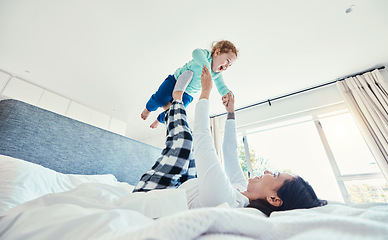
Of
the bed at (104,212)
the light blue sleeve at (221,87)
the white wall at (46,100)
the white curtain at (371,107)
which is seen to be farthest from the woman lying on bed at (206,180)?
the white wall at (46,100)

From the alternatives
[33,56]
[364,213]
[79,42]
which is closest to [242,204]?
[364,213]

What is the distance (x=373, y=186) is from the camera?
210cm

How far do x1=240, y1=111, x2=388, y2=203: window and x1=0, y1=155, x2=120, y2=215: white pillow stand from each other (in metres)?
2.90

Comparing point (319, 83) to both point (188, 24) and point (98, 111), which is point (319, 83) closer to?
point (188, 24)

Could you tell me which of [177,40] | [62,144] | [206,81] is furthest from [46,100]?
[206,81]

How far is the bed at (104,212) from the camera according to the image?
237mm

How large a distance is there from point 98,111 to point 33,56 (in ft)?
4.38

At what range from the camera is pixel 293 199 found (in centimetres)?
68

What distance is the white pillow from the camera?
630 mm

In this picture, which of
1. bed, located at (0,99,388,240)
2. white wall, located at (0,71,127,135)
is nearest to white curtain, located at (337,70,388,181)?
bed, located at (0,99,388,240)

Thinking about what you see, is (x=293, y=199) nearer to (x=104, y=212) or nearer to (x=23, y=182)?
(x=104, y=212)

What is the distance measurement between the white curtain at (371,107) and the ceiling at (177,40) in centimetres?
21

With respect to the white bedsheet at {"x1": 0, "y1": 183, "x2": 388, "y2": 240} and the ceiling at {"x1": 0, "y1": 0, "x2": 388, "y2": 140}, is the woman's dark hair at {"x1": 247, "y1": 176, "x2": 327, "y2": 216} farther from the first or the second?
the ceiling at {"x1": 0, "y1": 0, "x2": 388, "y2": 140}

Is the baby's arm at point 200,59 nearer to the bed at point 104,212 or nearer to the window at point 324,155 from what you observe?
the bed at point 104,212
